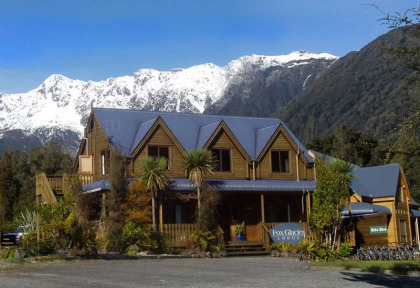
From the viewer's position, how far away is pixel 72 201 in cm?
2897

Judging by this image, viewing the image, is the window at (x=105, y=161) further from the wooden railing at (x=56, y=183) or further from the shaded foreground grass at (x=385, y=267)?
the shaded foreground grass at (x=385, y=267)

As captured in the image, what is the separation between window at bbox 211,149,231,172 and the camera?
40.3 metres

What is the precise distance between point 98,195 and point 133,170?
239 centimetres

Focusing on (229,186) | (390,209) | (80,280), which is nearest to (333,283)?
(80,280)

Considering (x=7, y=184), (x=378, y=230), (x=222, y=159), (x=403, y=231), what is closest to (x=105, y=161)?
(x=222, y=159)

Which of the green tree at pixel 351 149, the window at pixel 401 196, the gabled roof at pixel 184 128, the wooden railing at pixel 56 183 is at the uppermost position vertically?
the green tree at pixel 351 149

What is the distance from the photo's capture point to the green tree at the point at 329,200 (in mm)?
32438

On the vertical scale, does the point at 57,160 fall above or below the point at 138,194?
above

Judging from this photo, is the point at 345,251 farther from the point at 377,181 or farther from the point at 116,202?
the point at 377,181

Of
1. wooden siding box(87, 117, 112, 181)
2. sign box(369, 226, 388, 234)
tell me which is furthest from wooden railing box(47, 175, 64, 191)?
sign box(369, 226, 388, 234)

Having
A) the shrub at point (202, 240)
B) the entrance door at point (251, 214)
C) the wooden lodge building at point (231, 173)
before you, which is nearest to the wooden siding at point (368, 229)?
the wooden lodge building at point (231, 173)

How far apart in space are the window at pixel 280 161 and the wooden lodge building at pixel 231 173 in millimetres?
63

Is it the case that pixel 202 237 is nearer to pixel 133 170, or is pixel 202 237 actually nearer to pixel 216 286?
pixel 133 170

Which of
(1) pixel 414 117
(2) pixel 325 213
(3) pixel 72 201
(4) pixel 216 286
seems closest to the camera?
(1) pixel 414 117
